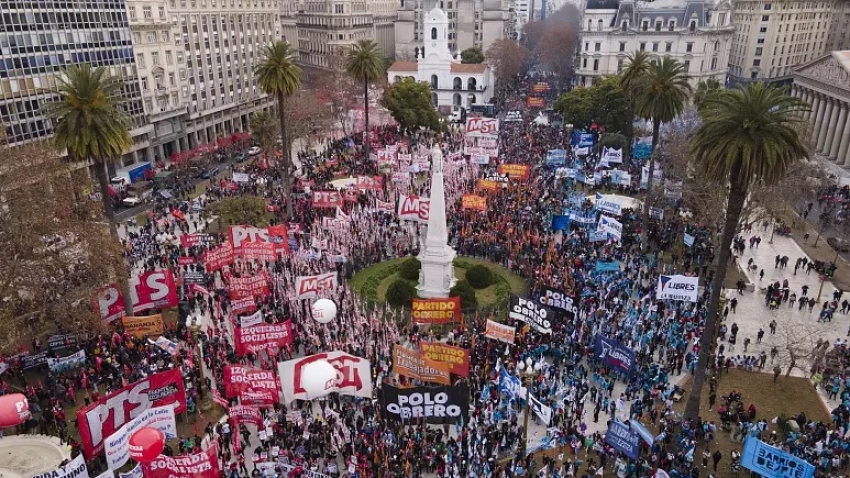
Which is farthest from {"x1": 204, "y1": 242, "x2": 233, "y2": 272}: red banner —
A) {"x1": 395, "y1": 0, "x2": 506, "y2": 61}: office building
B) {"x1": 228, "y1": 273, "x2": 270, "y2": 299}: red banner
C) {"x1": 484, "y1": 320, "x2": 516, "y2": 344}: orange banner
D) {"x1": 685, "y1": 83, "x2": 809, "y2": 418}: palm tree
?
{"x1": 395, "y1": 0, "x2": 506, "y2": 61}: office building

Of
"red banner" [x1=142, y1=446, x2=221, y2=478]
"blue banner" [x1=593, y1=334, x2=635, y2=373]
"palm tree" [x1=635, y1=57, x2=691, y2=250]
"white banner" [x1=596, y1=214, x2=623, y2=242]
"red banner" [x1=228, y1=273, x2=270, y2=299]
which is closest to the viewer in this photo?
"red banner" [x1=142, y1=446, x2=221, y2=478]

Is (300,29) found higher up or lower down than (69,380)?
higher up

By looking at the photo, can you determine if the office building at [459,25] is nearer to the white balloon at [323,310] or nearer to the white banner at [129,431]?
the white balloon at [323,310]

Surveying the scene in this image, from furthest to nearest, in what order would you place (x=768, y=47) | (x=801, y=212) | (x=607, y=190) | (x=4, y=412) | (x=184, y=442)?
(x=768, y=47)
(x=607, y=190)
(x=801, y=212)
(x=184, y=442)
(x=4, y=412)

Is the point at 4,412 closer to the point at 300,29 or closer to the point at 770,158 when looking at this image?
the point at 770,158

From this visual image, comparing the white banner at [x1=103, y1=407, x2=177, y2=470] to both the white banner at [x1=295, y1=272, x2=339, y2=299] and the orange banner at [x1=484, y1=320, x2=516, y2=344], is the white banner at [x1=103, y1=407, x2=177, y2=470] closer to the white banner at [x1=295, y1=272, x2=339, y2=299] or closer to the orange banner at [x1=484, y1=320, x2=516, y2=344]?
the white banner at [x1=295, y1=272, x2=339, y2=299]

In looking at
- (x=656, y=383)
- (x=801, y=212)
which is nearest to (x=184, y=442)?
(x=656, y=383)
